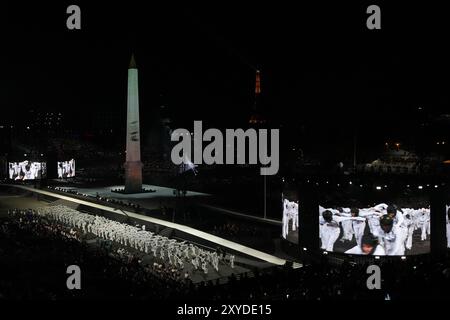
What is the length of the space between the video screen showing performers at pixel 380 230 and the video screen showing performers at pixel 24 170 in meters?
50.4

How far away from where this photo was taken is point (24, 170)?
215 feet

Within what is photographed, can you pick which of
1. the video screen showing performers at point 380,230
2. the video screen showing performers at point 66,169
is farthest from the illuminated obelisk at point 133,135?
the video screen showing performers at point 380,230

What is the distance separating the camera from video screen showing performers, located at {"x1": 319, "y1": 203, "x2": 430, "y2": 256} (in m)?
22.5

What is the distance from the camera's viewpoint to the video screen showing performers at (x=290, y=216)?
24.5 meters

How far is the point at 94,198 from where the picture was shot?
142 feet

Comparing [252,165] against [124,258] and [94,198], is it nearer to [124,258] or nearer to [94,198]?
[94,198]

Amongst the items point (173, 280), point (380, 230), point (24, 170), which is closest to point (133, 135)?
point (24, 170)

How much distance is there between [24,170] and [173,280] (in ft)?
174

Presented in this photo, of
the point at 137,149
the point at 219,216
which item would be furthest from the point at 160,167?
the point at 219,216

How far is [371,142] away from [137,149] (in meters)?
29.9

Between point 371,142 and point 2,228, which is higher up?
point 371,142

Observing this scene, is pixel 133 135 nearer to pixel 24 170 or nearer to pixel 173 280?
pixel 24 170

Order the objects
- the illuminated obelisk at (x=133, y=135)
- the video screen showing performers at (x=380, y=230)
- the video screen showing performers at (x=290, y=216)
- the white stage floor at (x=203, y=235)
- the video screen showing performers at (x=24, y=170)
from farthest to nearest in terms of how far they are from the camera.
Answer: the video screen showing performers at (x=24, y=170), the illuminated obelisk at (x=133, y=135), the video screen showing performers at (x=290, y=216), the white stage floor at (x=203, y=235), the video screen showing performers at (x=380, y=230)

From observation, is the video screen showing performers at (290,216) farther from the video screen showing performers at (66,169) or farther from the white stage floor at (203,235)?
the video screen showing performers at (66,169)
